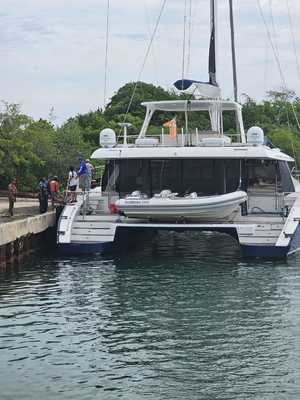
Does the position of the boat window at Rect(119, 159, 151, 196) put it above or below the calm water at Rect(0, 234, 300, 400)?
above

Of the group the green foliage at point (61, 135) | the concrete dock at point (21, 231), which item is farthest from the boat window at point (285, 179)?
the green foliage at point (61, 135)

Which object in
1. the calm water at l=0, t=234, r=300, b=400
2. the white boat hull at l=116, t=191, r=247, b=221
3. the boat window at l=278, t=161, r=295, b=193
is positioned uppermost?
the boat window at l=278, t=161, r=295, b=193

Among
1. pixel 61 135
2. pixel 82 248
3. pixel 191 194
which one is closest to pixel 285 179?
pixel 191 194

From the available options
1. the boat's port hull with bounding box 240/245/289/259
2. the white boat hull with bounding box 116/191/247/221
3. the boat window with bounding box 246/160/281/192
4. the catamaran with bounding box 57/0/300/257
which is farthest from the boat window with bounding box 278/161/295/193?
the boat's port hull with bounding box 240/245/289/259

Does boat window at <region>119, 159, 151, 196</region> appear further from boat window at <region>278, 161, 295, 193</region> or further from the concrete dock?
boat window at <region>278, 161, 295, 193</region>

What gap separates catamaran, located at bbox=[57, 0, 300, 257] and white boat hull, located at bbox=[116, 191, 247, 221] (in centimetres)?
2

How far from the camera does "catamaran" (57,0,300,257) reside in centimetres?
2134

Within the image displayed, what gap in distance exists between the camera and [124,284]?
58.7 ft

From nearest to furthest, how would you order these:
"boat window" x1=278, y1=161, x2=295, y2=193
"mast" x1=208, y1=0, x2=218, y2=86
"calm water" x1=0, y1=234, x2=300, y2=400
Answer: "calm water" x1=0, y1=234, x2=300, y2=400, "boat window" x1=278, y1=161, x2=295, y2=193, "mast" x1=208, y1=0, x2=218, y2=86

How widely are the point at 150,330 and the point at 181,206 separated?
8.04 metres

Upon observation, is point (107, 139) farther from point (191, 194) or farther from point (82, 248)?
point (82, 248)

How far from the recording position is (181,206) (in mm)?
21203

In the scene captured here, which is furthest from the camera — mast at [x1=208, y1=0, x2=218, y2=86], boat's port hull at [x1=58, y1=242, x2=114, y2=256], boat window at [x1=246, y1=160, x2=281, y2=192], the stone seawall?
mast at [x1=208, y1=0, x2=218, y2=86]

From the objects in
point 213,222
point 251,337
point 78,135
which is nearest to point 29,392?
point 251,337
